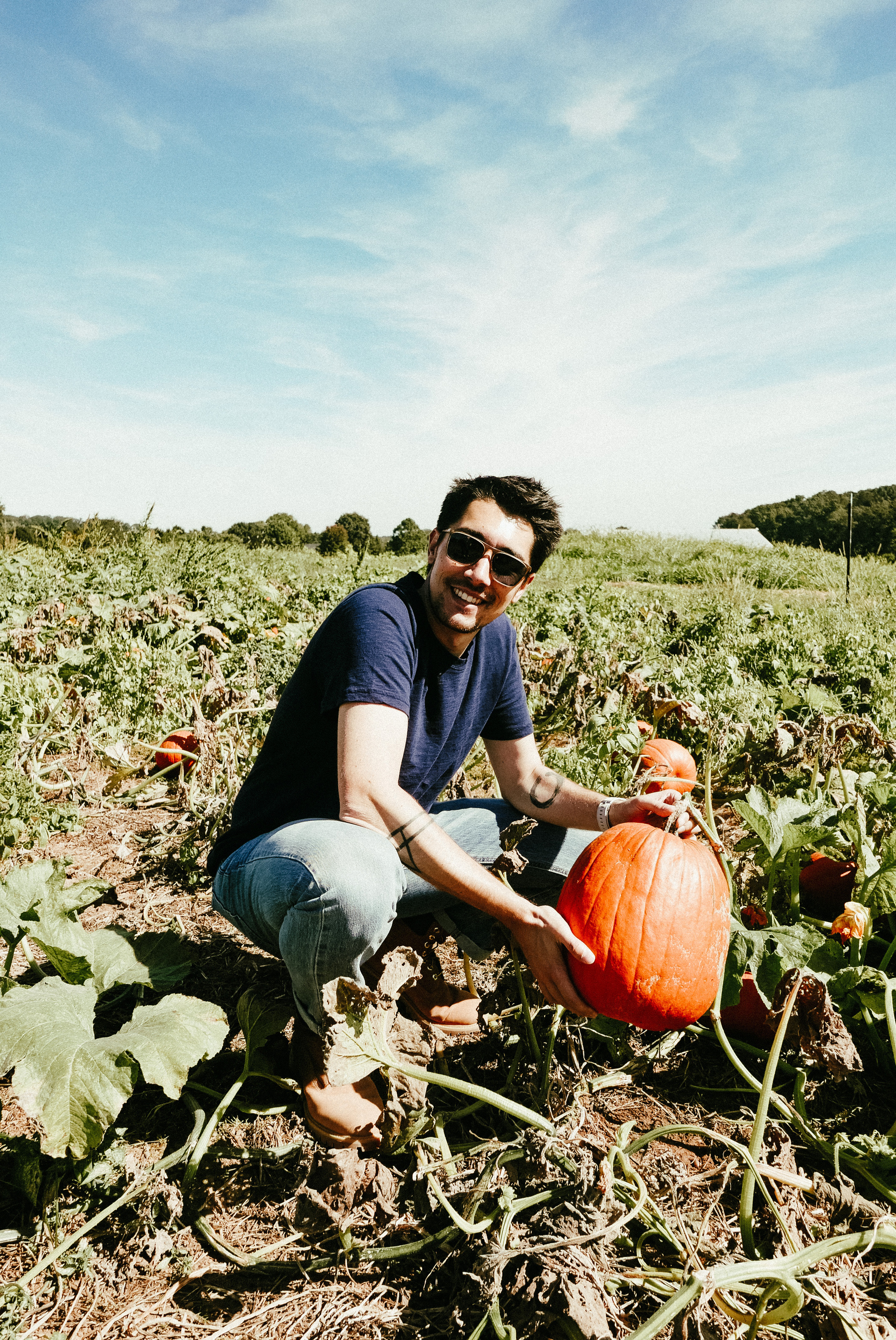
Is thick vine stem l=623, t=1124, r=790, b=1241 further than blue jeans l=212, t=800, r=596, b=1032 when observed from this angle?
No

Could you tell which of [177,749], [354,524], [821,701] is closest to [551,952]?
[821,701]

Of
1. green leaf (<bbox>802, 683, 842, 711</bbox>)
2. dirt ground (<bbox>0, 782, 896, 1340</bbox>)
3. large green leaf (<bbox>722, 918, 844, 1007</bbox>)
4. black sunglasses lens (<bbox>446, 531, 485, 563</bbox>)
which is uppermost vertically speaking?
black sunglasses lens (<bbox>446, 531, 485, 563</bbox>)

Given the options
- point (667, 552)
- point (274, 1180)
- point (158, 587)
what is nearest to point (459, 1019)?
point (274, 1180)

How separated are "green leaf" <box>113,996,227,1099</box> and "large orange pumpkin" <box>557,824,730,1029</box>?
0.82m

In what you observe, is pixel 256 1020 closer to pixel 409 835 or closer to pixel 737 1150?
pixel 409 835

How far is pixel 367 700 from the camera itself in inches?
80.9

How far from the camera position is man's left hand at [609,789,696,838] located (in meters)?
2.12

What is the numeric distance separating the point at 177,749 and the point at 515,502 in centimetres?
226

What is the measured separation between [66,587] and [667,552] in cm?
1482

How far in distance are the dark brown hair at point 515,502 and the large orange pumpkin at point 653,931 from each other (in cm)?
96

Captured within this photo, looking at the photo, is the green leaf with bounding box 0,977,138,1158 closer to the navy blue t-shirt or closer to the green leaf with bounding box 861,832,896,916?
the navy blue t-shirt

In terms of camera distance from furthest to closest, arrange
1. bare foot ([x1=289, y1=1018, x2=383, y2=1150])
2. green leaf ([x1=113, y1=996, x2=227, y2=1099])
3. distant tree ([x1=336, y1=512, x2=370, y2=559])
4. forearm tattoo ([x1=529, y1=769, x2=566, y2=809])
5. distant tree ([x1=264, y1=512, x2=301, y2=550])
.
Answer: distant tree ([x1=336, y1=512, x2=370, y2=559]) → distant tree ([x1=264, y1=512, x2=301, y2=550]) → forearm tattoo ([x1=529, y1=769, x2=566, y2=809]) → bare foot ([x1=289, y1=1018, x2=383, y2=1150]) → green leaf ([x1=113, y1=996, x2=227, y2=1099])

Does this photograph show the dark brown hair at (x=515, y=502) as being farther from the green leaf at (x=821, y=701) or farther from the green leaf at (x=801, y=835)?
the green leaf at (x=821, y=701)

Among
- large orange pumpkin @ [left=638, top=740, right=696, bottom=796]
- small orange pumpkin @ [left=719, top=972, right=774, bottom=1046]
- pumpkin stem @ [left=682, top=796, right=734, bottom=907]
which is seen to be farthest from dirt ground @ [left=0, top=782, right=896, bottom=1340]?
large orange pumpkin @ [left=638, top=740, right=696, bottom=796]
